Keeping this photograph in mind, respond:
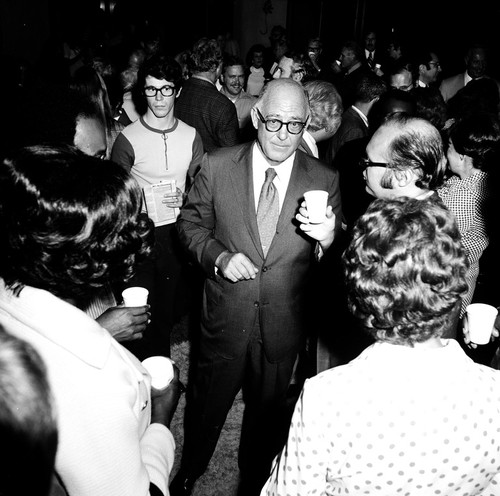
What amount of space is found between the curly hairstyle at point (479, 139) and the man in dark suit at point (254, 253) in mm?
994

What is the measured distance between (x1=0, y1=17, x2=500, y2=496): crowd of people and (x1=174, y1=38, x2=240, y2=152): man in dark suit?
734 millimetres

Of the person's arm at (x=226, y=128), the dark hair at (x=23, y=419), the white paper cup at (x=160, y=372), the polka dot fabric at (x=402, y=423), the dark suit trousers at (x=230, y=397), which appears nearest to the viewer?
the dark hair at (x=23, y=419)

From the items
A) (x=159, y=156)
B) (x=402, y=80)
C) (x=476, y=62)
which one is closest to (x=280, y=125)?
(x=159, y=156)

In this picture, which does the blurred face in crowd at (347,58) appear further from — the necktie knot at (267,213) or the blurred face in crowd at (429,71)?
the necktie knot at (267,213)

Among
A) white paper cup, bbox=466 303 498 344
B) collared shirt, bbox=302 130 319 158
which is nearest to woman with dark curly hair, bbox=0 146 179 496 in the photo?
white paper cup, bbox=466 303 498 344

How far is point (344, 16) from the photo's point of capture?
1438cm

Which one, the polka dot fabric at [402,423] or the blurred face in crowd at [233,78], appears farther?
the blurred face in crowd at [233,78]

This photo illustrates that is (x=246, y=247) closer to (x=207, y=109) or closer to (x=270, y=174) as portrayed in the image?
(x=270, y=174)

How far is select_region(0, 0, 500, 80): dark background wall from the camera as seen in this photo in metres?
9.35

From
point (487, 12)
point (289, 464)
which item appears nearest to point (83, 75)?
point (289, 464)

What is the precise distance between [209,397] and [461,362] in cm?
162

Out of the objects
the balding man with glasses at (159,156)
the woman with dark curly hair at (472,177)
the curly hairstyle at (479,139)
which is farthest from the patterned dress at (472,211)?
the balding man with glasses at (159,156)

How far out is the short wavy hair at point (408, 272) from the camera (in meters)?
1.22

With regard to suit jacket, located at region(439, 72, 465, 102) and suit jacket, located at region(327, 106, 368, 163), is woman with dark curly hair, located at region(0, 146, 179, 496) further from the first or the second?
suit jacket, located at region(439, 72, 465, 102)
